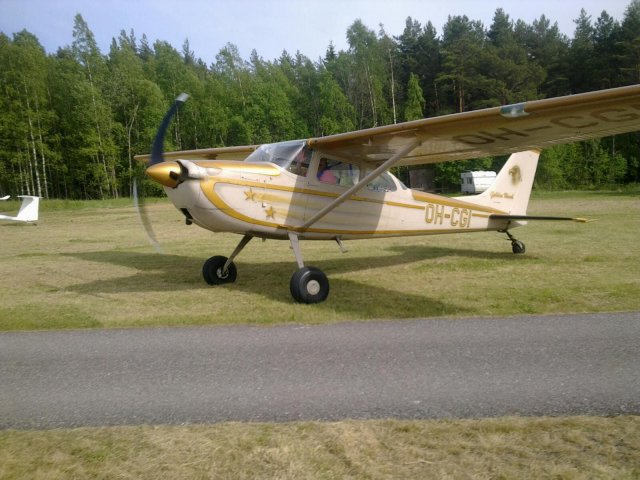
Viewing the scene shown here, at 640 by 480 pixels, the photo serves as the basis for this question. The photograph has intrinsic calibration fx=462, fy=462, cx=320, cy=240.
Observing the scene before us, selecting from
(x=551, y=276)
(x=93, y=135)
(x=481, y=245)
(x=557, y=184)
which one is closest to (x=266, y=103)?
(x=93, y=135)

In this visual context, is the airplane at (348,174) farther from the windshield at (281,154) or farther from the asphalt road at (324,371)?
the asphalt road at (324,371)

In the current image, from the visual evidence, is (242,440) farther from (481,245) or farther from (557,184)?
(557,184)

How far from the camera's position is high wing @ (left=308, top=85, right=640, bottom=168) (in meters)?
5.68

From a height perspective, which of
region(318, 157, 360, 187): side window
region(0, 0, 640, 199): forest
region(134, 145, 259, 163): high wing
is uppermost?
region(0, 0, 640, 199): forest

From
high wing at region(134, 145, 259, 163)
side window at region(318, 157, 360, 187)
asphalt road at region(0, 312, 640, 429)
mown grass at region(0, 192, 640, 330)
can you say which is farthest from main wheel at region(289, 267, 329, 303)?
high wing at region(134, 145, 259, 163)

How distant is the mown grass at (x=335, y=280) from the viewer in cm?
656

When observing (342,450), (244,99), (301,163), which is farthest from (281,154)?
(244,99)

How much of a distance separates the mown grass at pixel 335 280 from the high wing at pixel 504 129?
2.38 meters

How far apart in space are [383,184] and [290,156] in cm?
215

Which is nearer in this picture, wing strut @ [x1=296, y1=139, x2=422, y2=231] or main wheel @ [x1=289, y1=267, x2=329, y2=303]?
main wheel @ [x1=289, y1=267, x2=329, y2=303]

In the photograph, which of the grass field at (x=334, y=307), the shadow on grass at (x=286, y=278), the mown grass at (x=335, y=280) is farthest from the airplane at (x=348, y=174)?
the grass field at (x=334, y=307)

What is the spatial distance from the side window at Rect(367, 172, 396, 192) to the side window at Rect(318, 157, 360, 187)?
411 millimetres

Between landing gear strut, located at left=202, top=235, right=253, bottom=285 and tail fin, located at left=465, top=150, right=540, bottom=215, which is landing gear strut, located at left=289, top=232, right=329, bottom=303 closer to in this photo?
landing gear strut, located at left=202, top=235, right=253, bottom=285

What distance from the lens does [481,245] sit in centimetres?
1283
